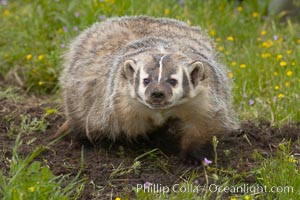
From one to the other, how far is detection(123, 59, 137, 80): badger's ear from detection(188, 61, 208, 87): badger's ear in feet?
1.09

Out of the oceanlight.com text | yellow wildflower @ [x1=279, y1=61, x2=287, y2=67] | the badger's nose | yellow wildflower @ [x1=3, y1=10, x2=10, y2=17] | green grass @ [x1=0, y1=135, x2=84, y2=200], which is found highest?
yellow wildflower @ [x1=3, y1=10, x2=10, y2=17]

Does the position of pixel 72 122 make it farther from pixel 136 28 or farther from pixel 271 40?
pixel 271 40

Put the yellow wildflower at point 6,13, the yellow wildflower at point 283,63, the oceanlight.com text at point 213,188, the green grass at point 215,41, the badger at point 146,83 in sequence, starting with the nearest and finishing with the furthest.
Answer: the oceanlight.com text at point 213,188 → the badger at point 146,83 → the green grass at point 215,41 → the yellow wildflower at point 283,63 → the yellow wildflower at point 6,13

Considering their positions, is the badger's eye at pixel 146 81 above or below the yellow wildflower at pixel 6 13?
below

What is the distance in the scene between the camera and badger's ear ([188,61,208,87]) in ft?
15.6

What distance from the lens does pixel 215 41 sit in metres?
7.21

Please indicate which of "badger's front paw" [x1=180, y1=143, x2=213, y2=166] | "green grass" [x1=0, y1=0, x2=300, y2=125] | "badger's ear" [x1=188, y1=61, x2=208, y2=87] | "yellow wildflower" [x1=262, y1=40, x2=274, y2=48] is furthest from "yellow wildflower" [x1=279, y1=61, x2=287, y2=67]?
"badger's ear" [x1=188, y1=61, x2=208, y2=87]

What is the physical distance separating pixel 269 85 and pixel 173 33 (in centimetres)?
126

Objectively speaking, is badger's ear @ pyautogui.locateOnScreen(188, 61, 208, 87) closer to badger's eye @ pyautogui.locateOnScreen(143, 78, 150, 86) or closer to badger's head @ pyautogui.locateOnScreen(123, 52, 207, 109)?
badger's head @ pyautogui.locateOnScreen(123, 52, 207, 109)

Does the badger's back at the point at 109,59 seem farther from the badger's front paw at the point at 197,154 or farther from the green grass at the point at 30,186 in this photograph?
the green grass at the point at 30,186

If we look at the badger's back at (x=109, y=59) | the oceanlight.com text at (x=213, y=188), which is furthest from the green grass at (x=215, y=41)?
the oceanlight.com text at (x=213, y=188)

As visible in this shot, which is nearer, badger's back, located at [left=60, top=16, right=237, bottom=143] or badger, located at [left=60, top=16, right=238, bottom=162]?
badger, located at [left=60, top=16, right=238, bottom=162]

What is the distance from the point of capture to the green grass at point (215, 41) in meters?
6.24

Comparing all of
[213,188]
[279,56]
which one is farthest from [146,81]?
[279,56]
